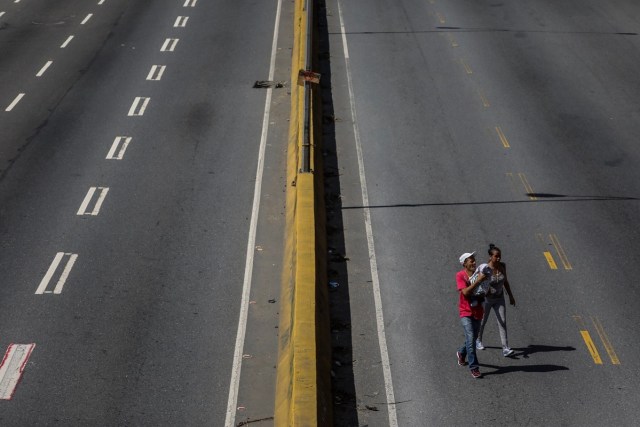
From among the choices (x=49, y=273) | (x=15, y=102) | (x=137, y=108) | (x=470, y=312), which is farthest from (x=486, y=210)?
(x=15, y=102)

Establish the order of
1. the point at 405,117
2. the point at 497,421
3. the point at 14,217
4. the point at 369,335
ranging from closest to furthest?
1. the point at 497,421
2. the point at 369,335
3. the point at 14,217
4. the point at 405,117

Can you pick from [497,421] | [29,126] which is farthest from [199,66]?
[497,421]

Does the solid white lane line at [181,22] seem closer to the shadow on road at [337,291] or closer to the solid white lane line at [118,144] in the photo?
the shadow on road at [337,291]

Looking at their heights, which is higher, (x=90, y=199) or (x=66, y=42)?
(x=66, y=42)

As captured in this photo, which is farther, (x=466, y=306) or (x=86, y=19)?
(x=86, y=19)

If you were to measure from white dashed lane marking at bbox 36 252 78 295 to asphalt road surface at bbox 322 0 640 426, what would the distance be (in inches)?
176

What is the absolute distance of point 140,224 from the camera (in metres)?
18.4

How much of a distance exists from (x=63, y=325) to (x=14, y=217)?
4.48 metres

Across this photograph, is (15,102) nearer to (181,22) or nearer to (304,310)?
(181,22)

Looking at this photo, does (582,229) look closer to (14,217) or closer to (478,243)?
(478,243)

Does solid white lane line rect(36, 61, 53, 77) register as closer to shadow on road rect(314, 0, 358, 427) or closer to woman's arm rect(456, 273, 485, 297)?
shadow on road rect(314, 0, 358, 427)

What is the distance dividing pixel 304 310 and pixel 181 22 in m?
21.7

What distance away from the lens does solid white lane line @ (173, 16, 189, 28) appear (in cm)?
3294

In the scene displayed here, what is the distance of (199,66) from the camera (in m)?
28.2
